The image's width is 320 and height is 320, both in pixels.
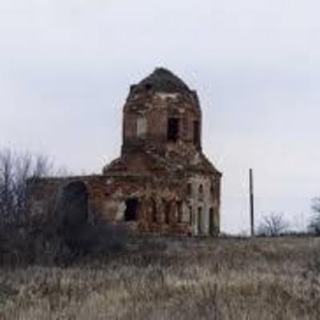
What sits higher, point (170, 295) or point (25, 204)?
point (25, 204)

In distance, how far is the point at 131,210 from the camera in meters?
46.7

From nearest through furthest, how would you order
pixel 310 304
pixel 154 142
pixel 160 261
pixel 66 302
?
pixel 310 304 → pixel 66 302 → pixel 160 261 → pixel 154 142

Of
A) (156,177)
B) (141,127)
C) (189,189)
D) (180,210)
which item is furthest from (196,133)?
(180,210)

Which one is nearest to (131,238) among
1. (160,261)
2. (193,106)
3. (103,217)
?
(103,217)

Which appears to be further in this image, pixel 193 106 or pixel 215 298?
pixel 193 106

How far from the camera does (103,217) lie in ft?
143

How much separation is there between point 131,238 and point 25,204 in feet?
16.3

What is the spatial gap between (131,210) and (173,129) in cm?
550

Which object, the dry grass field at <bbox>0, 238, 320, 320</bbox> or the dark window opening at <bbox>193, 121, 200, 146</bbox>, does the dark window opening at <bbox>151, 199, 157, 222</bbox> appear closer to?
the dark window opening at <bbox>193, 121, 200, 146</bbox>

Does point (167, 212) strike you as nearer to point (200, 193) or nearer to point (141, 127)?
point (200, 193)

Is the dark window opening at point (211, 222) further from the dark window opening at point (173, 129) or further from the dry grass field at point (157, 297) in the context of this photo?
the dry grass field at point (157, 297)

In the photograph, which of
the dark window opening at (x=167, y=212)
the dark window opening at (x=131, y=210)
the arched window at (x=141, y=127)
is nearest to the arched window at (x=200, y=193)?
the dark window opening at (x=167, y=212)

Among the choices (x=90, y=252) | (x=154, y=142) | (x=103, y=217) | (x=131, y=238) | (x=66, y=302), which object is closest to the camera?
(x=66, y=302)

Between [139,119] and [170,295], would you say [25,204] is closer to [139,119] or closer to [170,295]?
[139,119]
